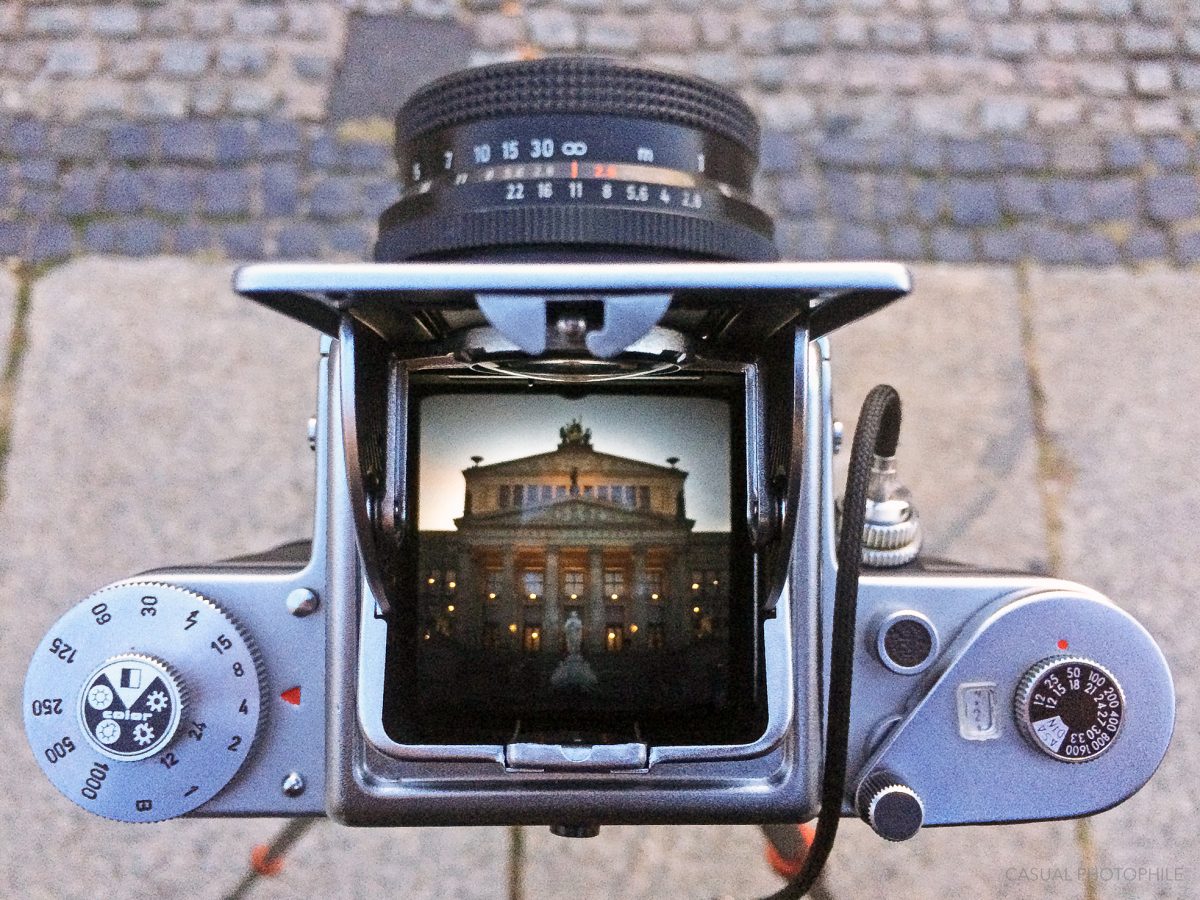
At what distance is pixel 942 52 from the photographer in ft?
4.70

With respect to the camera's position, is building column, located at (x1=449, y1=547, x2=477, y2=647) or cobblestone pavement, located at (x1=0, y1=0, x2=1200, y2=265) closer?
building column, located at (x1=449, y1=547, x2=477, y2=647)

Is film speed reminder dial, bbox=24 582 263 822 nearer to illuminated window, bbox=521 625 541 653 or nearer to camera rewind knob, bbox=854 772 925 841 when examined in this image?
illuminated window, bbox=521 625 541 653

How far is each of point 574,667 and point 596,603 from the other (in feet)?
0.16

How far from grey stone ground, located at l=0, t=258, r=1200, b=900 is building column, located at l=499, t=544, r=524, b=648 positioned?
2.23 ft

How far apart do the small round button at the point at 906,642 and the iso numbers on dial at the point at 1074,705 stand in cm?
7

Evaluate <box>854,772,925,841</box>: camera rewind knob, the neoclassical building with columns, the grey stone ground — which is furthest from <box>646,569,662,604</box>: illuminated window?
the grey stone ground

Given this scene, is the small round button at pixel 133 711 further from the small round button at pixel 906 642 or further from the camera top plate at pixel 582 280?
the small round button at pixel 906 642

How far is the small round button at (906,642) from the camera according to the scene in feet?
2.10

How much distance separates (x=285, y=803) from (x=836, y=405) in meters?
0.95

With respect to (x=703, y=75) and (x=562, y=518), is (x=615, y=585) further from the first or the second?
(x=703, y=75)

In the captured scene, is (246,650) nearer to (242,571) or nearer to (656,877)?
(242,571)

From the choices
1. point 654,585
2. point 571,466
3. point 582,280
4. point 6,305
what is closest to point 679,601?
point 654,585

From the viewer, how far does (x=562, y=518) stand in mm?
618

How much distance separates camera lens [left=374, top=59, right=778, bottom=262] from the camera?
57 centimetres
